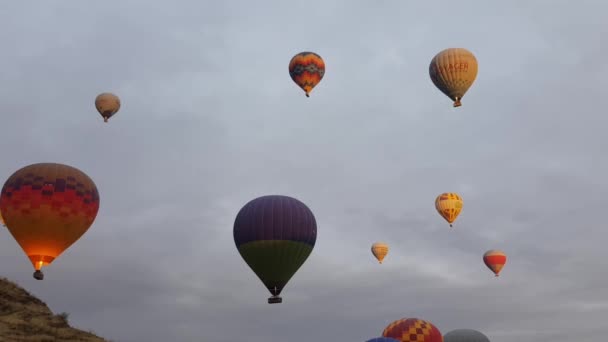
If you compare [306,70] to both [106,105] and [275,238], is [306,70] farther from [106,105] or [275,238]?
[275,238]

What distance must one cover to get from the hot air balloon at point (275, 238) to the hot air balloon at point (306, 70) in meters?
17.9

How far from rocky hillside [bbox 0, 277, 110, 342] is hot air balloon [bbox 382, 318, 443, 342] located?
81.4ft

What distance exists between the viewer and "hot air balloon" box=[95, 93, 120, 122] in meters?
68.2

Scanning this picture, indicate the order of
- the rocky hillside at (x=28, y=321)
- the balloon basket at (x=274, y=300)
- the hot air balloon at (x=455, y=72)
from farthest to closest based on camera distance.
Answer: the hot air balloon at (x=455, y=72)
the balloon basket at (x=274, y=300)
the rocky hillside at (x=28, y=321)

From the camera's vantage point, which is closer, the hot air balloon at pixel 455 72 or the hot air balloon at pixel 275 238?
the hot air balloon at pixel 275 238

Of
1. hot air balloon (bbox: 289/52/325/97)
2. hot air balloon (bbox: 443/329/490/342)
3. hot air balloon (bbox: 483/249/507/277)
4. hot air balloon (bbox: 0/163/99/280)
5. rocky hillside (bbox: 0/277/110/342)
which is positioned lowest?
rocky hillside (bbox: 0/277/110/342)

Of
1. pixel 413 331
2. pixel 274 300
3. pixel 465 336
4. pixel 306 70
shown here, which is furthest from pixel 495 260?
pixel 274 300

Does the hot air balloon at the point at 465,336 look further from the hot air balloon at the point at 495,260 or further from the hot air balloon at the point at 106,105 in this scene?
the hot air balloon at the point at 106,105

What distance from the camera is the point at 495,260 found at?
79062 millimetres

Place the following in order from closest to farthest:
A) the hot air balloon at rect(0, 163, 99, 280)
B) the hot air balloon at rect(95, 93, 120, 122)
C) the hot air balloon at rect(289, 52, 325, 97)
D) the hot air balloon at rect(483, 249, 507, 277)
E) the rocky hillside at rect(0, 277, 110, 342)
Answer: the rocky hillside at rect(0, 277, 110, 342), the hot air balloon at rect(0, 163, 99, 280), the hot air balloon at rect(289, 52, 325, 97), the hot air balloon at rect(95, 93, 120, 122), the hot air balloon at rect(483, 249, 507, 277)

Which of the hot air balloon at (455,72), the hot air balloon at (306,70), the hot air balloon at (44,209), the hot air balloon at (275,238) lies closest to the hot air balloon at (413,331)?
the hot air balloon at (275,238)

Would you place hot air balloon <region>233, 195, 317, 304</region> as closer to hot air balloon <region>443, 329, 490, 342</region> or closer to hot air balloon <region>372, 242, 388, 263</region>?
hot air balloon <region>443, 329, 490, 342</region>

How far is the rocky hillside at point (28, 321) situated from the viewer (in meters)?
38.1

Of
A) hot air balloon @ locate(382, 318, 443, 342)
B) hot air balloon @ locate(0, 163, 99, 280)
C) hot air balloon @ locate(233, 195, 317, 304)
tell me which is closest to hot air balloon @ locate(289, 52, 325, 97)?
hot air balloon @ locate(233, 195, 317, 304)
